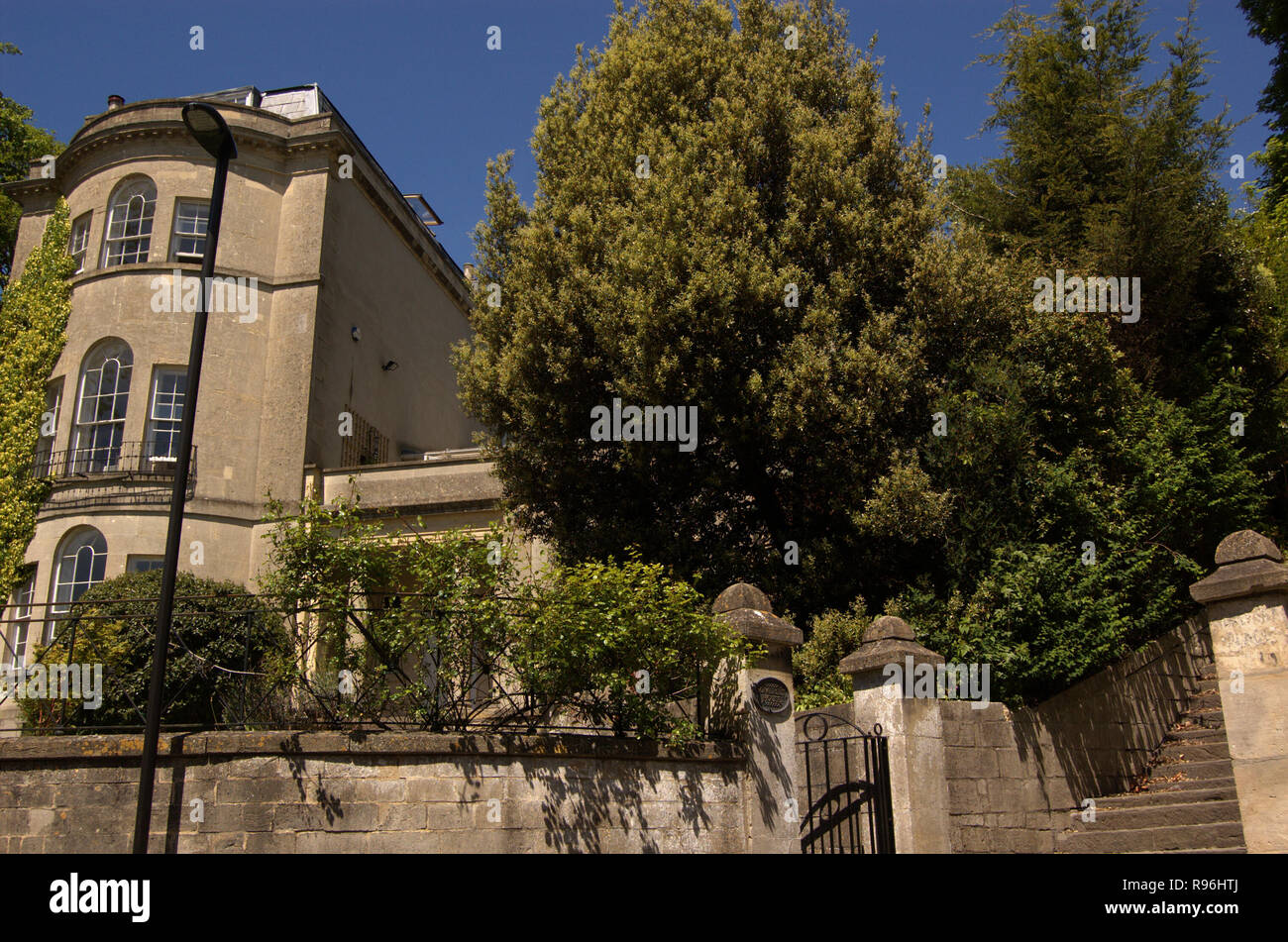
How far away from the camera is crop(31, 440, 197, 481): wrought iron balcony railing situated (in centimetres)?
1717

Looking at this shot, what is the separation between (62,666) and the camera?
9.49 meters

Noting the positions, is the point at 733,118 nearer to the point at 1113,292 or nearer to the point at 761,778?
the point at 1113,292

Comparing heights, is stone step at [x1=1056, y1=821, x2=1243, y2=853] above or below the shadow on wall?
below

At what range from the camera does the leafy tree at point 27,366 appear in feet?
56.9

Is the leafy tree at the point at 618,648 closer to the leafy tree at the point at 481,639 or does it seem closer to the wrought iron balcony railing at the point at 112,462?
the leafy tree at the point at 481,639

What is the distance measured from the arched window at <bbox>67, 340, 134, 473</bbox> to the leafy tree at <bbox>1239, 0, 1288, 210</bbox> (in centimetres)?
2435

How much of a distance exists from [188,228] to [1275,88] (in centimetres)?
2399

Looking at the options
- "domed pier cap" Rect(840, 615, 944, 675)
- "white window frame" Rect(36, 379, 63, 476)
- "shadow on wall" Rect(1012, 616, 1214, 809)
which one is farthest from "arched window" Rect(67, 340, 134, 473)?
"shadow on wall" Rect(1012, 616, 1214, 809)

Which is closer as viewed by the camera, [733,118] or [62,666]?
[62,666]

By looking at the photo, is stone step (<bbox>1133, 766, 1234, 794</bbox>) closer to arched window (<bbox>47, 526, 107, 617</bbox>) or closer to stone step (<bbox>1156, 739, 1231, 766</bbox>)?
stone step (<bbox>1156, 739, 1231, 766</bbox>)

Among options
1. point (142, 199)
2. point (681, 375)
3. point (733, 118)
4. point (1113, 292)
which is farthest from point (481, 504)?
point (1113, 292)

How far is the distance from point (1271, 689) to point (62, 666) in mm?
11298

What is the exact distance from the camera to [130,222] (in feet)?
62.7

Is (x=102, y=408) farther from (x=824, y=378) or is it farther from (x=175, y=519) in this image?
(x=824, y=378)
